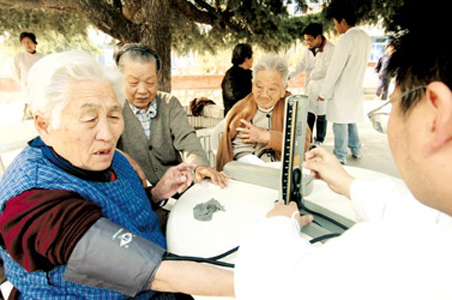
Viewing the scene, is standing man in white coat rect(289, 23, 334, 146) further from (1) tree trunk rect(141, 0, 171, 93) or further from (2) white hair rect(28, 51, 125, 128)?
(2) white hair rect(28, 51, 125, 128)

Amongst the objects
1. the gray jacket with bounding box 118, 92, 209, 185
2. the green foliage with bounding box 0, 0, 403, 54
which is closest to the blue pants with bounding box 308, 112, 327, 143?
the green foliage with bounding box 0, 0, 403, 54

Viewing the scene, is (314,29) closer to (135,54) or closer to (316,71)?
(316,71)

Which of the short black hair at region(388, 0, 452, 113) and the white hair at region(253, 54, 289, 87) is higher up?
the white hair at region(253, 54, 289, 87)

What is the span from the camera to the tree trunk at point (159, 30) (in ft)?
12.8

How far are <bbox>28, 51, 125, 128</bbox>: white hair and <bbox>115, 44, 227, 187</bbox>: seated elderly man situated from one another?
935 mm

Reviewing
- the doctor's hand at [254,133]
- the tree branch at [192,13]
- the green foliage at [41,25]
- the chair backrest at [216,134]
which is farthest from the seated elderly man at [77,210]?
the green foliage at [41,25]

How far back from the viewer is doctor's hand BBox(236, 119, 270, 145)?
7.23 feet

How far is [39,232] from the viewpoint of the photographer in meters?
0.72

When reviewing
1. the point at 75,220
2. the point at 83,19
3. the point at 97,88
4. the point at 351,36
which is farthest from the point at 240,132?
the point at 83,19

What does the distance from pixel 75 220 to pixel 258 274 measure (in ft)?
1.62

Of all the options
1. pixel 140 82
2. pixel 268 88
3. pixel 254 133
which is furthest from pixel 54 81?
pixel 268 88

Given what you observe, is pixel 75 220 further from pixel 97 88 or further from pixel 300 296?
pixel 300 296

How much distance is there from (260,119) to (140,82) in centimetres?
103

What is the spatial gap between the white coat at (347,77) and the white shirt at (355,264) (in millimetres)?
3394
